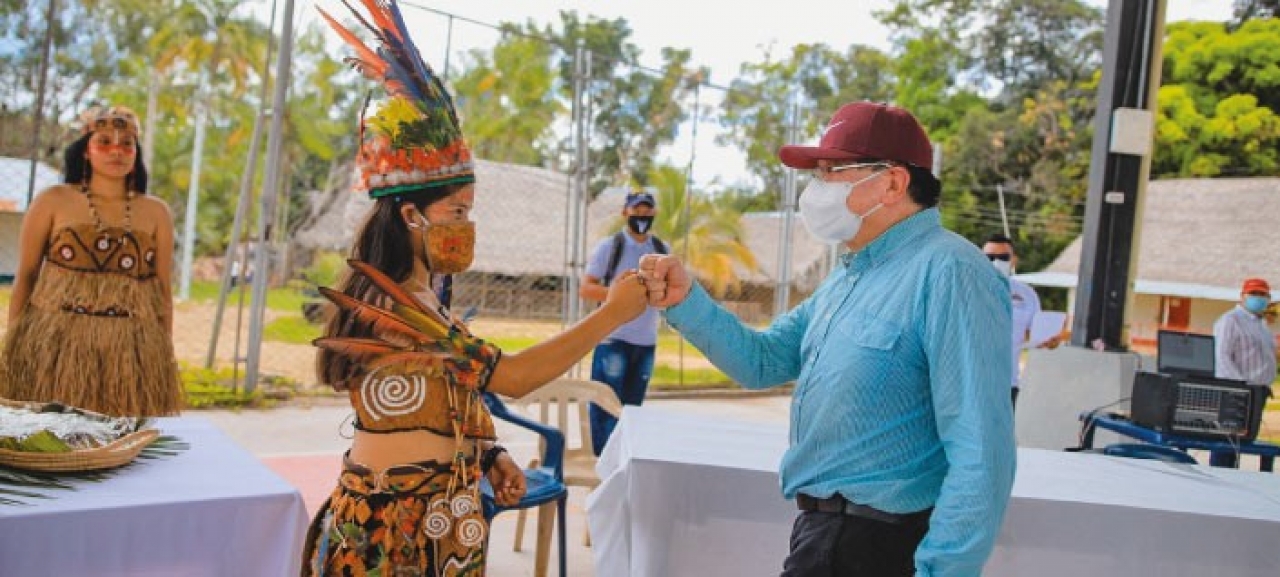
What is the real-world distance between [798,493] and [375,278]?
3.23 ft

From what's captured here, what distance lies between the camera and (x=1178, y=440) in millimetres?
4949

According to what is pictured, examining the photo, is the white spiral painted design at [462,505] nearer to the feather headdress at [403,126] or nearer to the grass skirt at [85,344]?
the feather headdress at [403,126]

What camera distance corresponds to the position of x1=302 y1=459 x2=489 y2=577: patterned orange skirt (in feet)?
6.89

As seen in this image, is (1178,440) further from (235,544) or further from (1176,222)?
(1176,222)

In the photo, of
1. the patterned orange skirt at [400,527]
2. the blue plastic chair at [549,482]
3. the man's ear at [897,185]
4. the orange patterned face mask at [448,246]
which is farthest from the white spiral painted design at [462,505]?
the blue plastic chair at [549,482]

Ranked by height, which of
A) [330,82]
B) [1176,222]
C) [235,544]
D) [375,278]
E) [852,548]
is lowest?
[235,544]

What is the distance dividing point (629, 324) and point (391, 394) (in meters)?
3.71

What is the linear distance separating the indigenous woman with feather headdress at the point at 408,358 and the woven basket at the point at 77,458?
0.54 metres

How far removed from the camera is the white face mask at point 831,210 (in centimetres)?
224

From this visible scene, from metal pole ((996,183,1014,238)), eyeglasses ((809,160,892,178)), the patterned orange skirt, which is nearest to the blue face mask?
eyeglasses ((809,160,892,178))

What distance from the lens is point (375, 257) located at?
2193 millimetres

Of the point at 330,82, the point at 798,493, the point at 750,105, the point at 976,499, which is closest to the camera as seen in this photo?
the point at 976,499

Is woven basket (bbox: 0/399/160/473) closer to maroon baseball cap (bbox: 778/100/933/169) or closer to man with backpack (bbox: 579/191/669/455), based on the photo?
maroon baseball cap (bbox: 778/100/933/169)

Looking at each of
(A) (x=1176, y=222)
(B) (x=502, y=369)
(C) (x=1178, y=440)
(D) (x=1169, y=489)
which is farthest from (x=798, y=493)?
(A) (x=1176, y=222)
